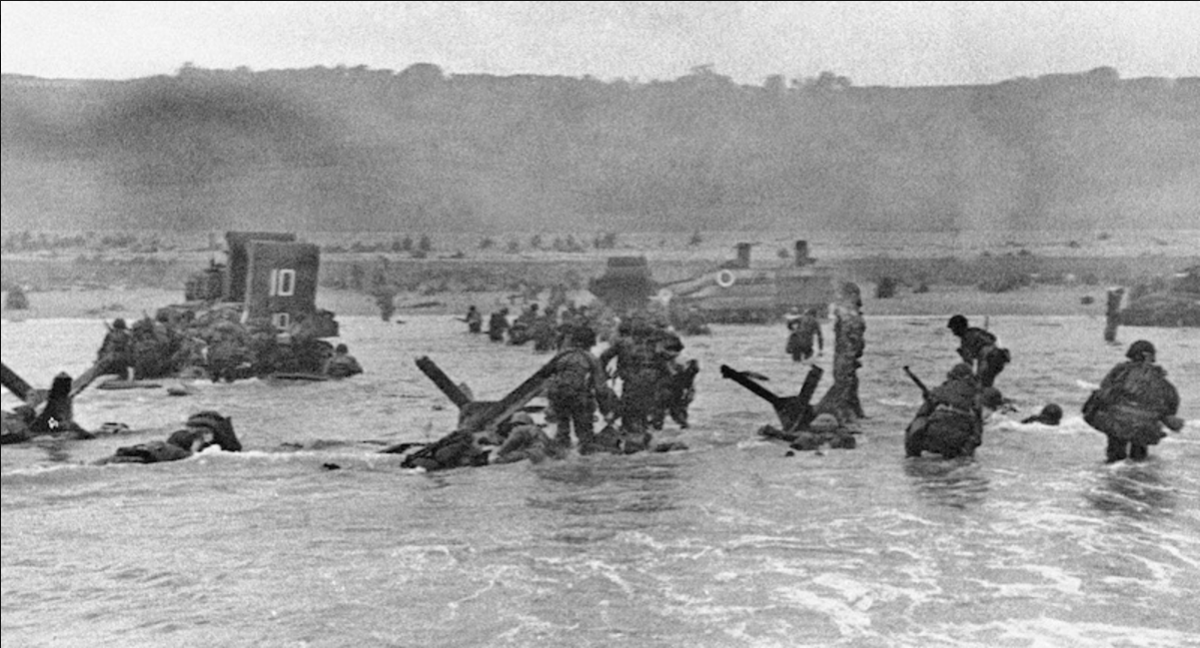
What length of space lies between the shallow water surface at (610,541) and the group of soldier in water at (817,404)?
252 mm

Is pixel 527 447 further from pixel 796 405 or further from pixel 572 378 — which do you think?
pixel 796 405

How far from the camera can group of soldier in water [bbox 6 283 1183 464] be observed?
354 inches

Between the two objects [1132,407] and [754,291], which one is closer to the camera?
[1132,407]

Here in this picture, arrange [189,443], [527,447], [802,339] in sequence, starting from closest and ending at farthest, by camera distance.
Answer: [527,447]
[189,443]
[802,339]

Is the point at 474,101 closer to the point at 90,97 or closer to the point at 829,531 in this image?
the point at 90,97

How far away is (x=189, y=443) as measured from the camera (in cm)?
1070

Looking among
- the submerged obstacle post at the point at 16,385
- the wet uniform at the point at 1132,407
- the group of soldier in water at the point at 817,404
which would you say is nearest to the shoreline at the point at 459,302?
the submerged obstacle post at the point at 16,385

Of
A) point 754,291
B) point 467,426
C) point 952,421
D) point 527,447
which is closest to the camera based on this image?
point 952,421

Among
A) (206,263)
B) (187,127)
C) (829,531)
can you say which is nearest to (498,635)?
(829,531)

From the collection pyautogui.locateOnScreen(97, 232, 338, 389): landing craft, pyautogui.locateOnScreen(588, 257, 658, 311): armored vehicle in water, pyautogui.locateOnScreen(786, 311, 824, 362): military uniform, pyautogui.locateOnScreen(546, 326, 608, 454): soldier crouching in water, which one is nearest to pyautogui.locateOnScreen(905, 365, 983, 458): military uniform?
pyautogui.locateOnScreen(546, 326, 608, 454): soldier crouching in water

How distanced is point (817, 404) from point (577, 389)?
3.20 meters

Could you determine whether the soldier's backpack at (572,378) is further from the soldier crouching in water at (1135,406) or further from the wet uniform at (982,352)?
the soldier crouching in water at (1135,406)

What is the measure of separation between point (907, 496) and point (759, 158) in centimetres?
1390

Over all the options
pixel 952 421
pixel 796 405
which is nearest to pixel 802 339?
pixel 796 405
